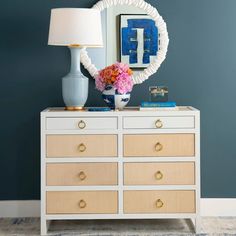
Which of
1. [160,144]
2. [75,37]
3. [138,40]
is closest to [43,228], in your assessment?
[160,144]

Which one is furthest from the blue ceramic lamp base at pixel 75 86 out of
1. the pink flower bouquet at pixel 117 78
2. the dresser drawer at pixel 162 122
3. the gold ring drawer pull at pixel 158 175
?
the gold ring drawer pull at pixel 158 175

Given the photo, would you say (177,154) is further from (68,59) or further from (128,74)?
(68,59)

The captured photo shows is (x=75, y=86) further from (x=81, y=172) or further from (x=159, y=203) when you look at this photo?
(x=159, y=203)

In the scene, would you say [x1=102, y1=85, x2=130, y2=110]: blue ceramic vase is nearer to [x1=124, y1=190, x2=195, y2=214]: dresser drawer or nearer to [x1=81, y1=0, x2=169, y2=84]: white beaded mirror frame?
[x1=81, y1=0, x2=169, y2=84]: white beaded mirror frame

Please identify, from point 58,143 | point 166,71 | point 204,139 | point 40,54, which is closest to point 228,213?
point 204,139

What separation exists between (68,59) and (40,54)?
0.21m

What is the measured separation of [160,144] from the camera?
3963 millimetres

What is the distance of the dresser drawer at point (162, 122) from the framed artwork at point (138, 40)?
1.95ft

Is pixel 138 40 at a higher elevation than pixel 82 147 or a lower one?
higher

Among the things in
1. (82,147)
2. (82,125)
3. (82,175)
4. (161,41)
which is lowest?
(82,175)

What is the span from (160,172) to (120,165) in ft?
0.88

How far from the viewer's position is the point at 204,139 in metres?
4.47

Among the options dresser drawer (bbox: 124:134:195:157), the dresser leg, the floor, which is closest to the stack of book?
dresser drawer (bbox: 124:134:195:157)

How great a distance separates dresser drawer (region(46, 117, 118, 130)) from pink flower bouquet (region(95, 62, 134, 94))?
25 centimetres
